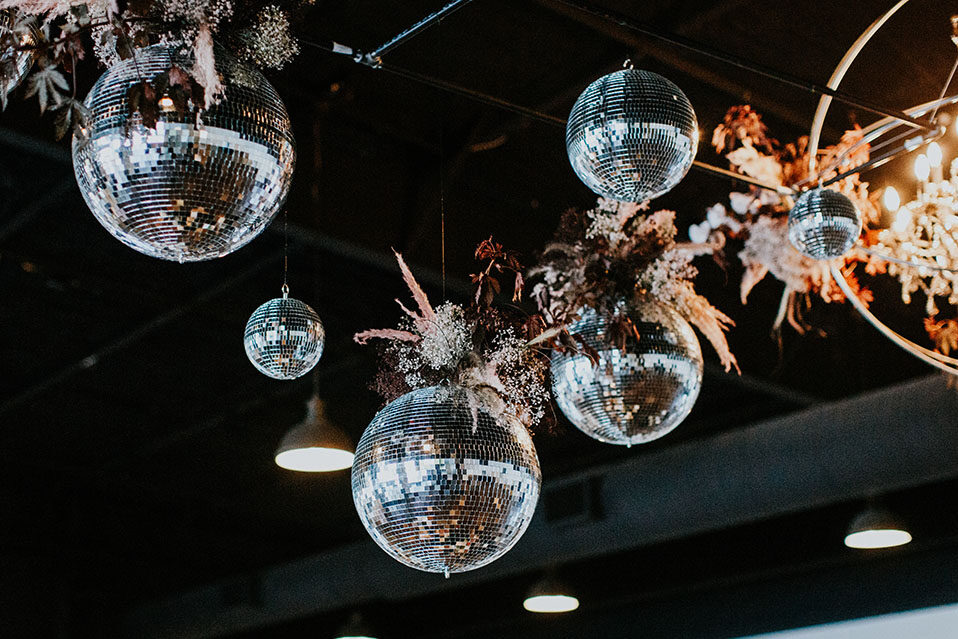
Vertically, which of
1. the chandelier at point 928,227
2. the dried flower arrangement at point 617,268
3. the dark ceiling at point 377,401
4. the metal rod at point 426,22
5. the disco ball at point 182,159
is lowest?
the disco ball at point 182,159

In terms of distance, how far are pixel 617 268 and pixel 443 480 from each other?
0.86 metres

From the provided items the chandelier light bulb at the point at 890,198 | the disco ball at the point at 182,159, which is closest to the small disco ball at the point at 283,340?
the disco ball at the point at 182,159

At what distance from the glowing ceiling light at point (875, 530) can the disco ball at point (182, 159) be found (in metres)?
5.31

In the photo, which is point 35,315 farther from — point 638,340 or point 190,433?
point 638,340

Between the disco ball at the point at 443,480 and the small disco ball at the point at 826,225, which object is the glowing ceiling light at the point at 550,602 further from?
the disco ball at the point at 443,480

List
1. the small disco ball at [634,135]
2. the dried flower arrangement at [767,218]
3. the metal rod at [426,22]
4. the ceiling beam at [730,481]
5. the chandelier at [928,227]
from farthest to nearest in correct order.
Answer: the ceiling beam at [730,481] → the dried flower arrangement at [767,218] → the chandelier at [928,227] → the small disco ball at [634,135] → the metal rod at [426,22]

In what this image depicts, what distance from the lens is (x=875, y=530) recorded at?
6.54m

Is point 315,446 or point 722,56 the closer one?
point 722,56

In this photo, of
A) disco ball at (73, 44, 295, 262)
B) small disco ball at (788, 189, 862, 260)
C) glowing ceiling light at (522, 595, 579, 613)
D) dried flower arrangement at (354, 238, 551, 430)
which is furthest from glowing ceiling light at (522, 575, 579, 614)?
disco ball at (73, 44, 295, 262)

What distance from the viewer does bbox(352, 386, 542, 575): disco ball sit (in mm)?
2494

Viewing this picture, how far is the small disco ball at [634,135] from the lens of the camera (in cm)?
259

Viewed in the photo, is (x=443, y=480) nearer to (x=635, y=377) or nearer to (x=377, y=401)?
(x=635, y=377)

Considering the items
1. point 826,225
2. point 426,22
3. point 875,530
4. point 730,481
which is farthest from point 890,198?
point 730,481

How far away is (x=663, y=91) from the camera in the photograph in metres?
2.64
